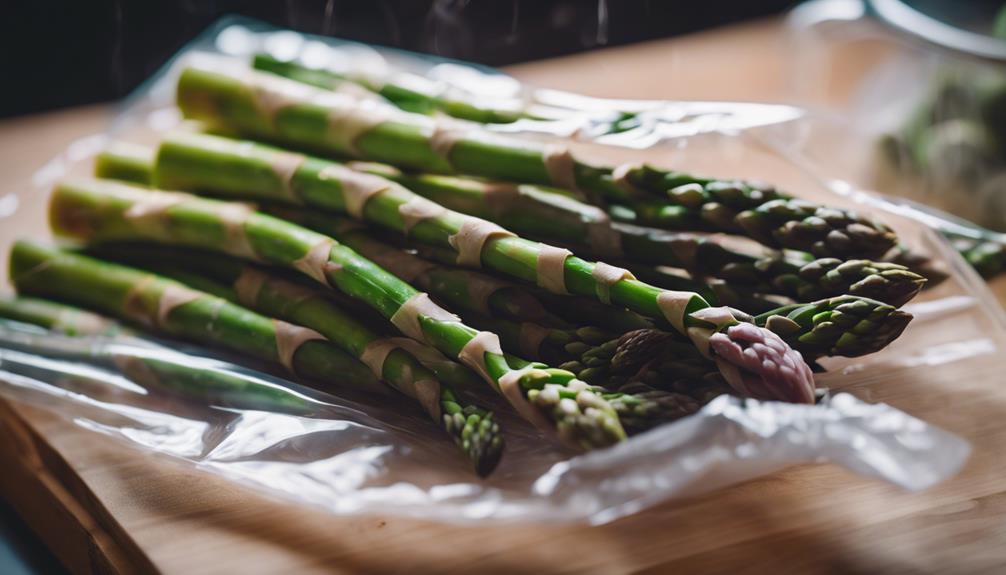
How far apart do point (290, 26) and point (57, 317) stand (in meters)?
0.89

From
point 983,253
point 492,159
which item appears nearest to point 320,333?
point 492,159

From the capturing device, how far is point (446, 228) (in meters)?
1.01

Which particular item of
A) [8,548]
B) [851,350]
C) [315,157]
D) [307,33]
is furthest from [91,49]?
[851,350]

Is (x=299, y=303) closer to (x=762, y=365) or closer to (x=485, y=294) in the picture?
(x=485, y=294)

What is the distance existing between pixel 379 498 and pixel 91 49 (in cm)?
156

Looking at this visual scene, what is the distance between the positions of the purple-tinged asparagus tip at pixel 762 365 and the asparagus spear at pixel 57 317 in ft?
2.44

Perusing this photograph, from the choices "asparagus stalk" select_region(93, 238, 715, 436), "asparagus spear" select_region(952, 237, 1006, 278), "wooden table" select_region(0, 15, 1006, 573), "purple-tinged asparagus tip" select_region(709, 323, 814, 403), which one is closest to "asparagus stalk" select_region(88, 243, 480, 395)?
"asparagus stalk" select_region(93, 238, 715, 436)

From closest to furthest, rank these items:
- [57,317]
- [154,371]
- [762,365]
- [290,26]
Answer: [762,365]
[154,371]
[57,317]
[290,26]

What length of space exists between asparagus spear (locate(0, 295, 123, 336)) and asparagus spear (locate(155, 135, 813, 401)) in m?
0.20

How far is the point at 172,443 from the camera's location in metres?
1.01

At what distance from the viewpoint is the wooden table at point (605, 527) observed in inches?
33.0

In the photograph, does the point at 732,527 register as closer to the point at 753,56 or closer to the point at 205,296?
the point at 205,296

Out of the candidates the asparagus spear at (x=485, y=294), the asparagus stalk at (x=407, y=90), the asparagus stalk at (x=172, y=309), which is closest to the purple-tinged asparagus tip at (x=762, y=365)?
the asparagus spear at (x=485, y=294)

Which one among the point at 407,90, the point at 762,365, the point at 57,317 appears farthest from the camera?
the point at 407,90
